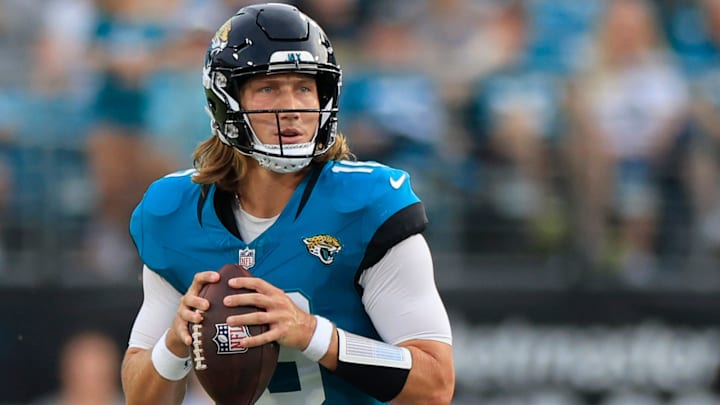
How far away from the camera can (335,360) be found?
297cm

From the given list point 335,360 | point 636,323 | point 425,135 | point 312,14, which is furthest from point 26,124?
point 335,360

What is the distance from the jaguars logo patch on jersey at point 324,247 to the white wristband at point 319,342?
0.20 metres

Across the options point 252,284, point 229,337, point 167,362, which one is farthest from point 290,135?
point 167,362

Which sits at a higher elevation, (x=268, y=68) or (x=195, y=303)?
(x=268, y=68)

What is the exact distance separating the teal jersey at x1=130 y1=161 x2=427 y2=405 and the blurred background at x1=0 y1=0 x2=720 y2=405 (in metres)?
3.20

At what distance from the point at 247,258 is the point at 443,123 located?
3.74 m

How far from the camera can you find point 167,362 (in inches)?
125

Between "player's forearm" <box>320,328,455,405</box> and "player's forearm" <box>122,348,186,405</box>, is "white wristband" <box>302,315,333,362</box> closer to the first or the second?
"player's forearm" <box>320,328,455,405</box>

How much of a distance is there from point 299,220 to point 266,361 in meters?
0.42

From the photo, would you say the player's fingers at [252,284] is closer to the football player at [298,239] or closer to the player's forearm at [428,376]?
the football player at [298,239]

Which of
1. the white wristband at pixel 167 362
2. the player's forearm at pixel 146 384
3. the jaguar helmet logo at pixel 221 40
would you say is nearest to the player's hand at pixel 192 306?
the white wristband at pixel 167 362

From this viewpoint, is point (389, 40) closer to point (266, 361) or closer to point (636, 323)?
point (636, 323)

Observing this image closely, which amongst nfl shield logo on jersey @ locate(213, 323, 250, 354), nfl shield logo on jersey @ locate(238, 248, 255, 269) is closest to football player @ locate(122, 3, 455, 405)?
nfl shield logo on jersey @ locate(238, 248, 255, 269)

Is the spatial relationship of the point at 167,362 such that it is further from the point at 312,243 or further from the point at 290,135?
the point at 290,135
